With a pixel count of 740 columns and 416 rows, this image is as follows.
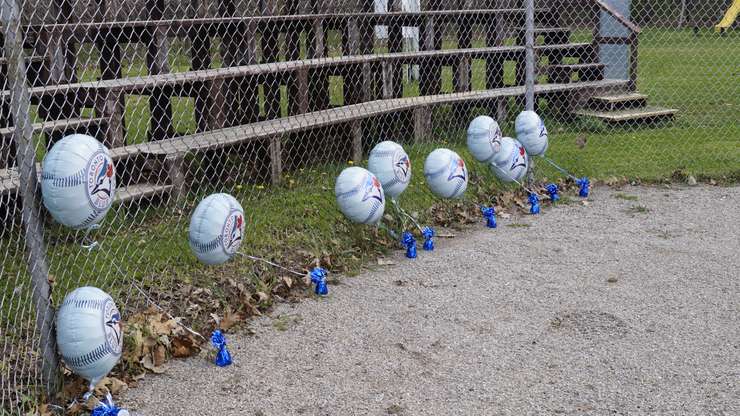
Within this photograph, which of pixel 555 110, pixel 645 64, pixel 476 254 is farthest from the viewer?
pixel 645 64

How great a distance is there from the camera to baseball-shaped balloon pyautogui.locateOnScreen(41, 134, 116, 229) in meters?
3.68

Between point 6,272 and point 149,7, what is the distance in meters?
3.20

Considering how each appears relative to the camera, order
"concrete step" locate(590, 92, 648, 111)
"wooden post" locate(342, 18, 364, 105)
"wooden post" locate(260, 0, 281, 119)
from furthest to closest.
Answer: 1. "concrete step" locate(590, 92, 648, 111)
2. "wooden post" locate(260, 0, 281, 119)
3. "wooden post" locate(342, 18, 364, 105)

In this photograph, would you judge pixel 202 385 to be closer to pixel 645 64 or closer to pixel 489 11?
pixel 489 11

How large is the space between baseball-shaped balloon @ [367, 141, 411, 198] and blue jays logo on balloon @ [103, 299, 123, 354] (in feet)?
8.32

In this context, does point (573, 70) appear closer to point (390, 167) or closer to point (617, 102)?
point (617, 102)

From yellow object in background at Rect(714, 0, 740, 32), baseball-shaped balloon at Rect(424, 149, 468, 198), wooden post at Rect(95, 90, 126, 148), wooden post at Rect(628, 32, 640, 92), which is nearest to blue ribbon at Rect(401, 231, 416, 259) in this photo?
baseball-shaped balloon at Rect(424, 149, 468, 198)

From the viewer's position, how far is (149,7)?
761cm

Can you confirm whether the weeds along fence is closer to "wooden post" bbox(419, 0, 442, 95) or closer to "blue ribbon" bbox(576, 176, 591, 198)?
"wooden post" bbox(419, 0, 442, 95)

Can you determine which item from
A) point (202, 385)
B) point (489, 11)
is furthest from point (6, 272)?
point (489, 11)

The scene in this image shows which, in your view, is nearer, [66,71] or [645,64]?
[66,71]

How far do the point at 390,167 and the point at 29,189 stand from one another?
→ 2777 millimetres

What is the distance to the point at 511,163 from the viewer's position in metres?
6.94

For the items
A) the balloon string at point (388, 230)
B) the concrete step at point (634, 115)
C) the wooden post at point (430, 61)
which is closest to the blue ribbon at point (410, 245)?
the balloon string at point (388, 230)
